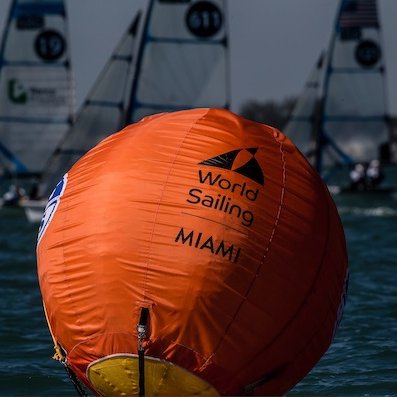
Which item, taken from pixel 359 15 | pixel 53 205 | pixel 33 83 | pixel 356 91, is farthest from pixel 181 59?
pixel 53 205

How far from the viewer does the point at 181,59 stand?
32.0m

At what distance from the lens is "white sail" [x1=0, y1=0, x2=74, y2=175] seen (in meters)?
35.4

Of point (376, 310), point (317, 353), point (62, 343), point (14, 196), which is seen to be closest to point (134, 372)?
point (62, 343)

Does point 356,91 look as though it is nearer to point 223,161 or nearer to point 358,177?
point 358,177

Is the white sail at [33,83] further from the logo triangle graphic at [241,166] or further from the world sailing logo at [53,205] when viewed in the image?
the logo triangle graphic at [241,166]

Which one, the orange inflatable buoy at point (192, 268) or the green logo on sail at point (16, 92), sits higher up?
the orange inflatable buoy at point (192, 268)

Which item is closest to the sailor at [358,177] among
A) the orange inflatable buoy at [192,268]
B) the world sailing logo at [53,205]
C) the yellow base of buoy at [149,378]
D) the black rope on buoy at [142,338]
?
the world sailing logo at [53,205]

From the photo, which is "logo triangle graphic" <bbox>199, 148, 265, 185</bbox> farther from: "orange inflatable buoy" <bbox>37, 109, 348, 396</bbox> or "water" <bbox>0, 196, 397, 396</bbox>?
"water" <bbox>0, 196, 397, 396</bbox>

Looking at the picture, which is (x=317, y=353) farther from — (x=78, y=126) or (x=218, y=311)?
(x=78, y=126)

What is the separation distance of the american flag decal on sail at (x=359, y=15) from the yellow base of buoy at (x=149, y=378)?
3553 centimetres

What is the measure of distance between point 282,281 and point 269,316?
194 mm

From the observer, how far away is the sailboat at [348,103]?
40.8 metres

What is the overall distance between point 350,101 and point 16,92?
11.0 meters

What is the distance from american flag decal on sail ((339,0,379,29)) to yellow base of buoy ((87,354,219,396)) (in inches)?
1399
